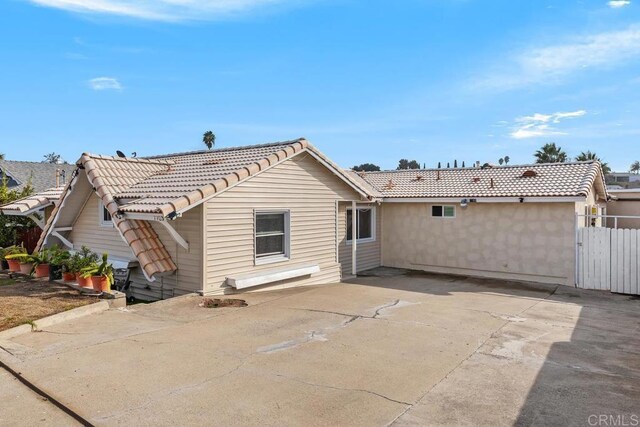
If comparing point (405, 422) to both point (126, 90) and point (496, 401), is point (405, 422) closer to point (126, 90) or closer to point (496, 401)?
point (496, 401)

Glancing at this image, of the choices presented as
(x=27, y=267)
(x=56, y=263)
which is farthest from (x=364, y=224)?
(x=27, y=267)

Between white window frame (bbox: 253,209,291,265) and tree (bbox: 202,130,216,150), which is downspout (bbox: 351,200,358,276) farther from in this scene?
tree (bbox: 202,130,216,150)

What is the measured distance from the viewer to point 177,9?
1105 centimetres

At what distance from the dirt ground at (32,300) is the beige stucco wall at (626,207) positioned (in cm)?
2251

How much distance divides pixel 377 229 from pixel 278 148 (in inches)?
250

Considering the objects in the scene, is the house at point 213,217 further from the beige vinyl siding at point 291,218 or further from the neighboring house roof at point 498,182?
the neighboring house roof at point 498,182

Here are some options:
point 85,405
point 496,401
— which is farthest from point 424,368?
point 85,405

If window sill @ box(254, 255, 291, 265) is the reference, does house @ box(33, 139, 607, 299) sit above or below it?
above

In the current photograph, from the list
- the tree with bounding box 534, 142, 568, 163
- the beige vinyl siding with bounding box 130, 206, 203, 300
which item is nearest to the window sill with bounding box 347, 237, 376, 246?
the beige vinyl siding with bounding box 130, 206, 203, 300

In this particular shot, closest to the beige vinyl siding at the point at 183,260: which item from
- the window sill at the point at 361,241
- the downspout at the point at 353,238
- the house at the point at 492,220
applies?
the downspout at the point at 353,238

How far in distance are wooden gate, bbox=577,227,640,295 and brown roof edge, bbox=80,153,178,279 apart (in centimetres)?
1170

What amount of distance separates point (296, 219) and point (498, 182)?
7.93 m

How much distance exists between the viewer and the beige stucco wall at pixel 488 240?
12.9 metres

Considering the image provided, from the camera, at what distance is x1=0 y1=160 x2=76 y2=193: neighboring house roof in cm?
3194
